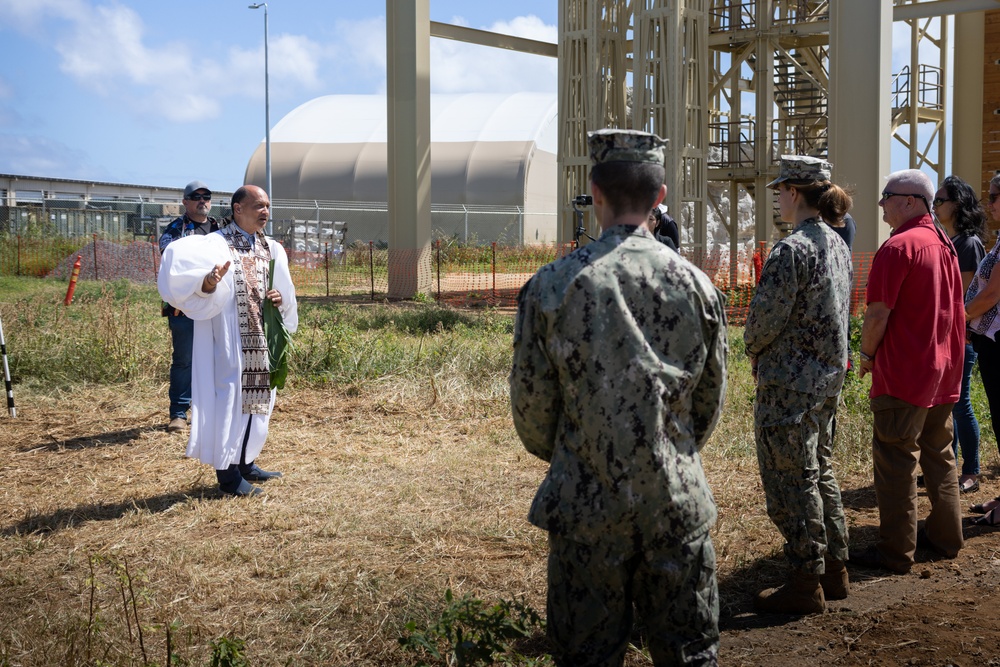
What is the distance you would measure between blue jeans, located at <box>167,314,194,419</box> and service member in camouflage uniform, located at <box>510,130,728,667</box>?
20.4 feet

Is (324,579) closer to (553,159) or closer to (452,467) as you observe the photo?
(452,467)

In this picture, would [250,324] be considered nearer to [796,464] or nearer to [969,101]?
[796,464]

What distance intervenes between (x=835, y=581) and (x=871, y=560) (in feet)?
1.91

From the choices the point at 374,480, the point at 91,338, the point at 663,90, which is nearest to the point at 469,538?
the point at 374,480

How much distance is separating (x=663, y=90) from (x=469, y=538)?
15.3m

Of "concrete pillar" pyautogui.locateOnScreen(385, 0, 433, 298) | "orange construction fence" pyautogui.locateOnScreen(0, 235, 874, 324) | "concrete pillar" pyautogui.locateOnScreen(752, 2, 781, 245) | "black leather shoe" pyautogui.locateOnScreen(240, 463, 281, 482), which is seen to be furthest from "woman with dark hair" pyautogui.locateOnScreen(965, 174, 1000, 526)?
"concrete pillar" pyautogui.locateOnScreen(752, 2, 781, 245)

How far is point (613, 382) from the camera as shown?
111 inches

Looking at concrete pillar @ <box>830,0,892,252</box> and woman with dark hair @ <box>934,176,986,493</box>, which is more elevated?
concrete pillar @ <box>830,0,892,252</box>

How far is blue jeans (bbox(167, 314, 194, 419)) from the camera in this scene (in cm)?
852

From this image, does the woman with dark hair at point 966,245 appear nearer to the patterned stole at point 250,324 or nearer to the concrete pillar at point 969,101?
the patterned stole at point 250,324

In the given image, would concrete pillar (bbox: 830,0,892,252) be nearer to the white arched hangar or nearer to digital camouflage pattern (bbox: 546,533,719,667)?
digital camouflage pattern (bbox: 546,533,719,667)

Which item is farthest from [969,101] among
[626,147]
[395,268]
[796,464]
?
[626,147]

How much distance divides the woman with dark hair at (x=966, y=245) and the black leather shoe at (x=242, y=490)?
460 cm

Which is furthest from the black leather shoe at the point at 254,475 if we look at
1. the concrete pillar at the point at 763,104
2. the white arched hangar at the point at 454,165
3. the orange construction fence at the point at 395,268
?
the white arched hangar at the point at 454,165
